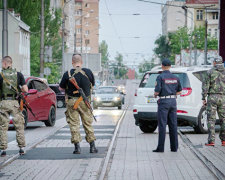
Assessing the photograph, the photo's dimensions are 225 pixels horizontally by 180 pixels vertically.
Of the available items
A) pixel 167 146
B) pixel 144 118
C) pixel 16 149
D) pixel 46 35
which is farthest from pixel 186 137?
pixel 46 35

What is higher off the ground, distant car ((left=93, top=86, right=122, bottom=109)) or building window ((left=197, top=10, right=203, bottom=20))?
building window ((left=197, top=10, right=203, bottom=20))

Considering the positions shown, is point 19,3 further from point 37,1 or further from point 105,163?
point 105,163

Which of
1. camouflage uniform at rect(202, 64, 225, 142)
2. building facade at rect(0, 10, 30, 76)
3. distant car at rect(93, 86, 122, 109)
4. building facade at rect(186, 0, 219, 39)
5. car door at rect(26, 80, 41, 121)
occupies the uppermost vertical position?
building facade at rect(186, 0, 219, 39)

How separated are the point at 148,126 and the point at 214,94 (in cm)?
483

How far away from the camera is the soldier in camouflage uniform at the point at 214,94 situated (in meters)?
14.4

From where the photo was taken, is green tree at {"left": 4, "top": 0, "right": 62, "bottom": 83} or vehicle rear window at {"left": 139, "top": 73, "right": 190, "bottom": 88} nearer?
vehicle rear window at {"left": 139, "top": 73, "right": 190, "bottom": 88}

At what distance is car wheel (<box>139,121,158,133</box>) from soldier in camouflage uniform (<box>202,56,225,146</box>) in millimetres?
4616

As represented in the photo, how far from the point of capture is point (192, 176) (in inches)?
375

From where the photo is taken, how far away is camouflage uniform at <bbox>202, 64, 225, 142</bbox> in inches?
565

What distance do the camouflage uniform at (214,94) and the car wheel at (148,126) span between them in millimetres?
4655

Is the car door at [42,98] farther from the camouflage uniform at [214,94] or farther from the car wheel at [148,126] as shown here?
the camouflage uniform at [214,94]

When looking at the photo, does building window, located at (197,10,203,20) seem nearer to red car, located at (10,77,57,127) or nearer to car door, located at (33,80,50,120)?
red car, located at (10,77,57,127)

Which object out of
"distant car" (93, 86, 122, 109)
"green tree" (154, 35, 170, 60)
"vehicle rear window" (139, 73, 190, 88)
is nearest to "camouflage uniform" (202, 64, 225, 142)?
"vehicle rear window" (139, 73, 190, 88)

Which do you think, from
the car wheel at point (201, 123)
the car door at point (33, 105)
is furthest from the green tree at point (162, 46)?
the car wheel at point (201, 123)
